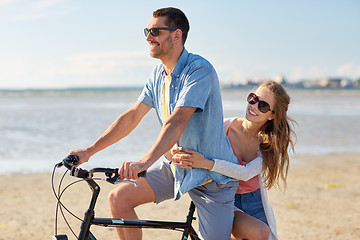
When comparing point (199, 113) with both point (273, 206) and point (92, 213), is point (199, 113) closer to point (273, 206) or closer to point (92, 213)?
point (92, 213)

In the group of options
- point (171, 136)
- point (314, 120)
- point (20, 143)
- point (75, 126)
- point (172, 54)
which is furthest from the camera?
point (314, 120)

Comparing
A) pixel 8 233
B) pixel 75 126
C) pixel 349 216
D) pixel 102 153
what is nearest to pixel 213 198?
pixel 8 233

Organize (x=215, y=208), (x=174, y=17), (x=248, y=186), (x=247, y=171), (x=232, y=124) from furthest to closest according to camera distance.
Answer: (x=232, y=124) → (x=248, y=186) → (x=247, y=171) → (x=215, y=208) → (x=174, y=17)

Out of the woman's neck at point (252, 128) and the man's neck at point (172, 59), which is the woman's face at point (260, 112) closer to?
the woman's neck at point (252, 128)

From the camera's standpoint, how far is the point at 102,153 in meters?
10.9

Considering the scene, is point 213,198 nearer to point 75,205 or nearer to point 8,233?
point 8,233

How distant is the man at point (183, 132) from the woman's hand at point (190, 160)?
0.19 feet

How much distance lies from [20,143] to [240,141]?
10.3 metres

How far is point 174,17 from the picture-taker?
3096 mm

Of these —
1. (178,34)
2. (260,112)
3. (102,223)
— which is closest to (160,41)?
(178,34)

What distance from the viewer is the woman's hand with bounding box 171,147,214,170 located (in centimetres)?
312

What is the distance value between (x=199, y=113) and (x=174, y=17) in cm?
63

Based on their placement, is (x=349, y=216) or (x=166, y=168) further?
(x=349, y=216)

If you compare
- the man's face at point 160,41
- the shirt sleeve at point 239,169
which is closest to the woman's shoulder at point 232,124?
the shirt sleeve at point 239,169
